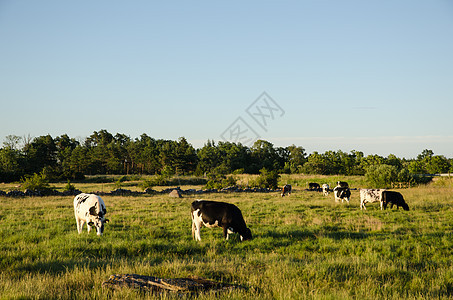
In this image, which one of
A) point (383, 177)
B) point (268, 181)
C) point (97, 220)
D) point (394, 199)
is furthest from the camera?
point (268, 181)

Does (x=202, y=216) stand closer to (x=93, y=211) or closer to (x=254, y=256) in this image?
(x=254, y=256)

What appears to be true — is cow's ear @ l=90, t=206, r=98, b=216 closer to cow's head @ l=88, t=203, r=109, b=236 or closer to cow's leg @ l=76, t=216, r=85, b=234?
cow's head @ l=88, t=203, r=109, b=236

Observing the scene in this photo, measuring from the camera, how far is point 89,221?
42.6ft

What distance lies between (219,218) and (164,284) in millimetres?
6415

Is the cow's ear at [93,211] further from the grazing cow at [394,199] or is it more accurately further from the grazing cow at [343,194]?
the grazing cow at [343,194]

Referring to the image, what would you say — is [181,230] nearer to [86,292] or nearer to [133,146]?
[86,292]

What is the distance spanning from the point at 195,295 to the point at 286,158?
383ft

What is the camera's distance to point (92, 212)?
12.9 m

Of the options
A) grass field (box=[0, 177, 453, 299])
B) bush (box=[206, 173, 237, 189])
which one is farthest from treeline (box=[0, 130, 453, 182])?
grass field (box=[0, 177, 453, 299])

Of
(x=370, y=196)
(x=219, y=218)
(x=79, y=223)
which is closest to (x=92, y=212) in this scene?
(x=79, y=223)

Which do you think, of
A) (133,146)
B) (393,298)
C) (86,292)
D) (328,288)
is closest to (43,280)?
(86,292)

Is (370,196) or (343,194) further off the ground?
(370,196)

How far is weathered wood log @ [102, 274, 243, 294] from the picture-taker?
19.2ft

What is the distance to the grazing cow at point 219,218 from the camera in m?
12.0
